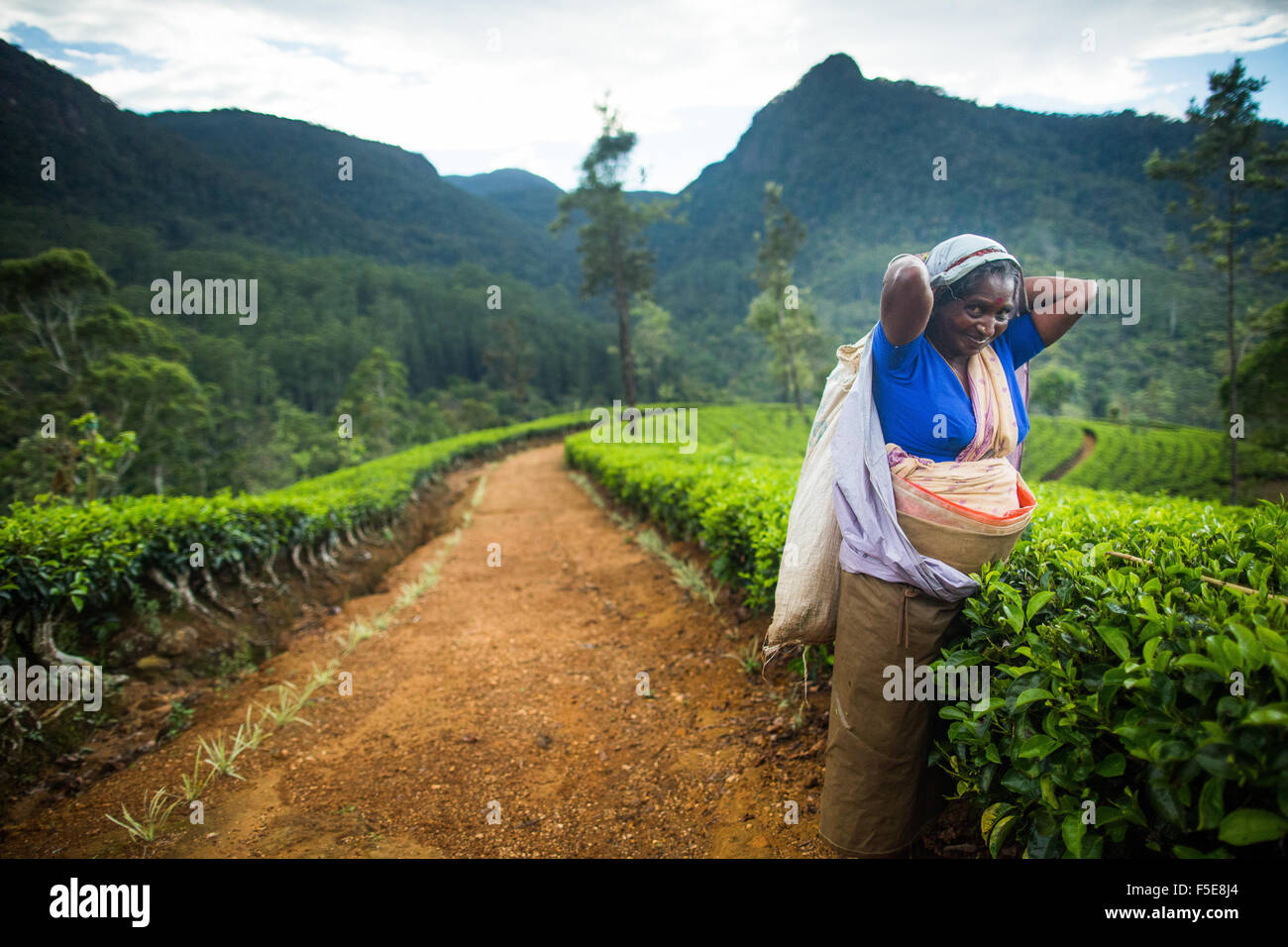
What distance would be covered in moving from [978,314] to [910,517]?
0.70 metres

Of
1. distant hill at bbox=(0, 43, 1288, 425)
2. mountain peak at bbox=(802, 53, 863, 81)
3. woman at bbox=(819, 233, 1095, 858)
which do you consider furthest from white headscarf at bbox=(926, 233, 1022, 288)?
mountain peak at bbox=(802, 53, 863, 81)

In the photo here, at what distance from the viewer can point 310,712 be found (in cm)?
346

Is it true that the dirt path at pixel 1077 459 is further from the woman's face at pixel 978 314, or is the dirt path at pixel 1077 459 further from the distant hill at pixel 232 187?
the distant hill at pixel 232 187

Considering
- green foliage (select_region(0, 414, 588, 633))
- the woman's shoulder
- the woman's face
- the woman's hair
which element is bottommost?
green foliage (select_region(0, 414, 588, 633))

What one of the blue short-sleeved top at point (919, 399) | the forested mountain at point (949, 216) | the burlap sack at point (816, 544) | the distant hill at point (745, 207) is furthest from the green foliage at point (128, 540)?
the forested mountain at point (949, 216)

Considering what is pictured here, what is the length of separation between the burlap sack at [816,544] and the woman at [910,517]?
8cm

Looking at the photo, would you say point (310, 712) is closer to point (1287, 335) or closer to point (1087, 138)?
point (1287, 335)

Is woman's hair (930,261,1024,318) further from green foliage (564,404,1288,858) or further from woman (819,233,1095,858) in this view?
green foliage (564,404,1288,858)

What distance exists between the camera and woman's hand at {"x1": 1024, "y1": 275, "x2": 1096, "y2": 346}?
1.99 m

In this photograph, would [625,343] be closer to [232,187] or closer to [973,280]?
[973,280]

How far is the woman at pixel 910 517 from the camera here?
5.95ft

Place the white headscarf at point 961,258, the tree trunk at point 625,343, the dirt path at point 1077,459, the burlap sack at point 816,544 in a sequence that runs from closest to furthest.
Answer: the white headscarf at point 961,258
the burlap sack at point 816,544
the tree trunk at point 625,343
the dirt path at point 1077,459

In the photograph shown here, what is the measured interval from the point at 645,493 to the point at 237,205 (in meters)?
116
